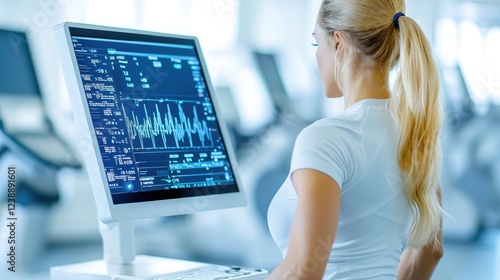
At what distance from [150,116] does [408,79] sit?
58cm

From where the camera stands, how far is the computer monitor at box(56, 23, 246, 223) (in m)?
1.34

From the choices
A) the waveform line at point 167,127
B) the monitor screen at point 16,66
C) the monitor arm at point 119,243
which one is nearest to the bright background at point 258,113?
the monitor screen at point 16,66

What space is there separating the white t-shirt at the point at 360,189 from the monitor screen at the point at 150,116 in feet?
1.03

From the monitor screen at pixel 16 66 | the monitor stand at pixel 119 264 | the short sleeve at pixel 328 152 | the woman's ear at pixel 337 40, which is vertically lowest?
the monitor stand at pixel 119 264

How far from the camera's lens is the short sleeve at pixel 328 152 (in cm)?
108

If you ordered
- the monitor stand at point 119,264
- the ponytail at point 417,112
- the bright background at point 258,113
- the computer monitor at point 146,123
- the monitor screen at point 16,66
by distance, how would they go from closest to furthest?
the ponytail at point 417,112, the computer monitor at point 146,123, the monitor stand at point 119,264, the monitor screen at point 16,66, the bright background at point 258,113

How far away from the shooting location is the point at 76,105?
1.34 m

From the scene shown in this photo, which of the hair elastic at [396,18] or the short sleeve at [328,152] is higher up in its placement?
the hair elastic at [396,18]

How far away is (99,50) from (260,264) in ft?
10.1

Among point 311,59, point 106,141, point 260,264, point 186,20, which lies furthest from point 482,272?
point 106,141

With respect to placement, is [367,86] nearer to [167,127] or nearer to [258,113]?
[167,127]

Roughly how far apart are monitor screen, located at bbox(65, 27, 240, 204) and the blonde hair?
1.45 ft

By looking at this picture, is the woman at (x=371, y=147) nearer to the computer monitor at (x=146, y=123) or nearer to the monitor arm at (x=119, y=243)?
the computer monitor at (x=146, y=123)

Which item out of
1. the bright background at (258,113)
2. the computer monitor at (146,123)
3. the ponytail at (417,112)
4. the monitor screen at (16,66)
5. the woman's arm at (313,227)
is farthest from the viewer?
the bright background at (258,113)
